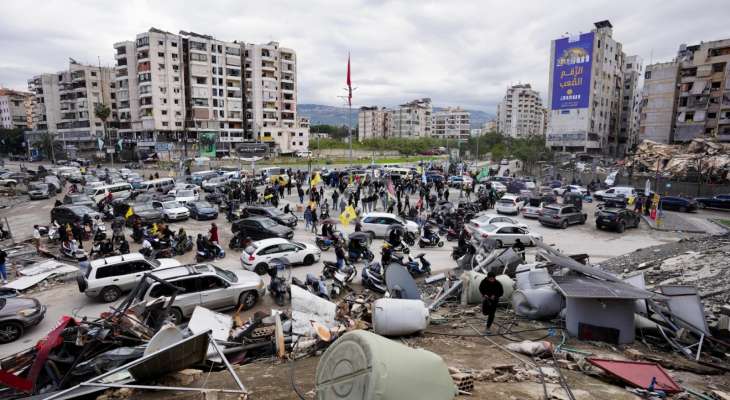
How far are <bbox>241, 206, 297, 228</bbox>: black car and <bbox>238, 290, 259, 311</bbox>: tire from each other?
9998 mm

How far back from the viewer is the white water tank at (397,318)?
780 cm

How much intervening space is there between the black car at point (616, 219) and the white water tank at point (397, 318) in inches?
724

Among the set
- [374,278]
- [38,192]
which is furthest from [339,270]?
[38,192]

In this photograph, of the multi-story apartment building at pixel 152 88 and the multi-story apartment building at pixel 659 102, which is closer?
the multi-story apartment building at pixel 659 102

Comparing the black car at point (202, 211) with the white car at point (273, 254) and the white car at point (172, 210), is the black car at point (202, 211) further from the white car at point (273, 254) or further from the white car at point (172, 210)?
the white car at point (273, 254)

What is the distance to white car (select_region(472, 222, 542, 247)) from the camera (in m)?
18.3

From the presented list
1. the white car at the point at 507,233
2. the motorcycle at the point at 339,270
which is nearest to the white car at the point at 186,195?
the motorcycle at the point at 339,270

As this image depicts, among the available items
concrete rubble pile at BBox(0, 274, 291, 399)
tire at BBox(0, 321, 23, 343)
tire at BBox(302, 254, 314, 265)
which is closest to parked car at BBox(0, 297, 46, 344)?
tire at BBox(0, 321, 23, 343)

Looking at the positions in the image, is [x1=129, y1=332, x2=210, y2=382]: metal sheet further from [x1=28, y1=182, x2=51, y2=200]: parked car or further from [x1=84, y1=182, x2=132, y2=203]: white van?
[x1=28, y1=182, x2=51, y2=200]: parked car

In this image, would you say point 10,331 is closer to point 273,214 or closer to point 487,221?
point 273,214

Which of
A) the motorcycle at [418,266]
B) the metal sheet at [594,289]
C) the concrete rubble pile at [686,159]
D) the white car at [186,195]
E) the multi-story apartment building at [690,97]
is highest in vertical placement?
the multi-story apartment building at [690,97]

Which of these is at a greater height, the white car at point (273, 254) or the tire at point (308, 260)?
the white car at point (273, 254)

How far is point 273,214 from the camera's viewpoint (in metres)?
22.2

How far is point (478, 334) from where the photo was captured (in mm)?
8203
